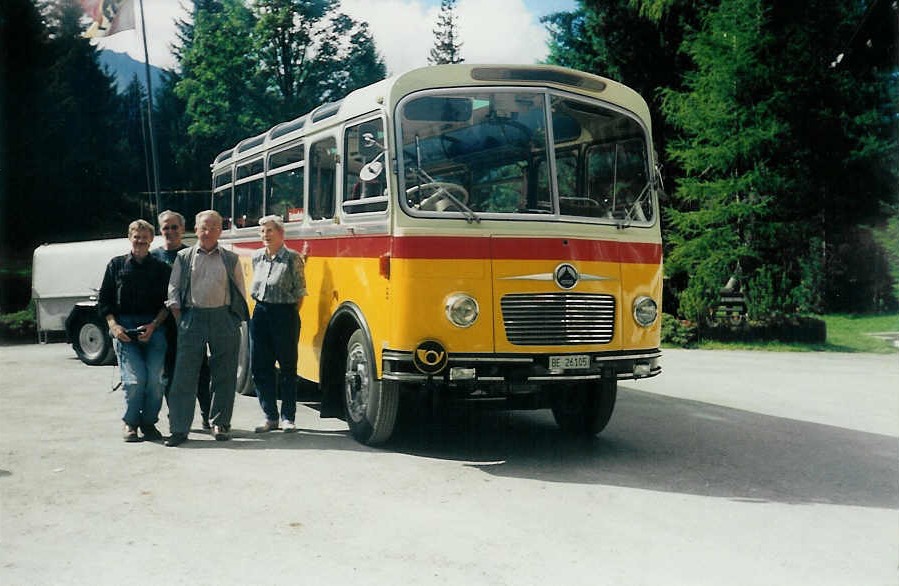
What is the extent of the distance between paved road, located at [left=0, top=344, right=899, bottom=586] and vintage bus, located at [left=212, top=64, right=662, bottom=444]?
2.02ft

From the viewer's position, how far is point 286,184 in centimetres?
1004

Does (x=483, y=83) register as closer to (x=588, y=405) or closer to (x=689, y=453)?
(x=588, y=405)

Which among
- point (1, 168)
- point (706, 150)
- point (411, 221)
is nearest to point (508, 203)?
point (411, 221)

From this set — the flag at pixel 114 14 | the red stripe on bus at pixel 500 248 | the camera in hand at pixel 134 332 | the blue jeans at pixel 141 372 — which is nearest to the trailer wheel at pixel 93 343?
the flag at pixel 114 14

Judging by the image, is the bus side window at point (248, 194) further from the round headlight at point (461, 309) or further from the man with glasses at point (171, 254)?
the round headlight at point (461, 309)

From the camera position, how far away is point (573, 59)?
27.8m

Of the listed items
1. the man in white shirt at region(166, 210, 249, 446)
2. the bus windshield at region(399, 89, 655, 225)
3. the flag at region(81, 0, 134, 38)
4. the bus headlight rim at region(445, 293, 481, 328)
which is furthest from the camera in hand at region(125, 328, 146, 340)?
the flag at region(81, 0, 134, 38)

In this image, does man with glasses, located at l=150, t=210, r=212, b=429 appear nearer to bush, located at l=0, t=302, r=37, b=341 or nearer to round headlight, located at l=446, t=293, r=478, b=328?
round headlight, located at l=446, t=293, r=478, b=328

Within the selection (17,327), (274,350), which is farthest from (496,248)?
(17,327)

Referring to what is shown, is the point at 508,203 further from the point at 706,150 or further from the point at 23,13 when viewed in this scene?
the point at 23,13

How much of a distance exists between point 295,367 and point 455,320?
219 centimetres

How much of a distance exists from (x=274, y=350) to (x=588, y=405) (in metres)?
2.92

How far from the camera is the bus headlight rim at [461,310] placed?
23.3 ft

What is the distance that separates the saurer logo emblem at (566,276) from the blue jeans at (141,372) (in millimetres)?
3582
